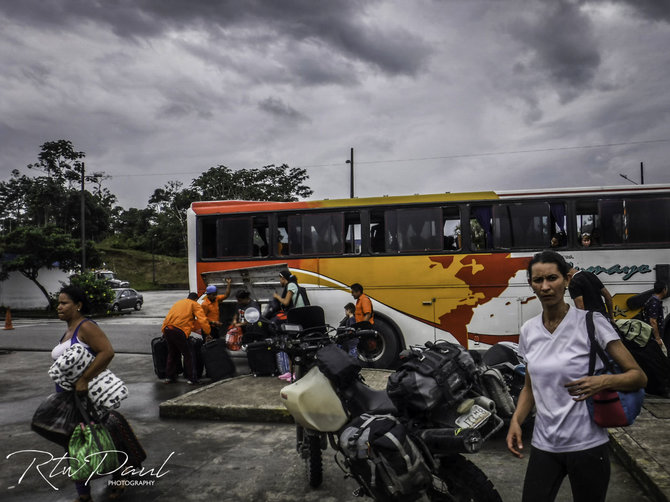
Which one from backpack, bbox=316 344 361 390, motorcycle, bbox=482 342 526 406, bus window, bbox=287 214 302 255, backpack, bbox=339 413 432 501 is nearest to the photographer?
backpack, bbox=339 413 432 501

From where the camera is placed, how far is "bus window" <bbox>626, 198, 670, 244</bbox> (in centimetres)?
895

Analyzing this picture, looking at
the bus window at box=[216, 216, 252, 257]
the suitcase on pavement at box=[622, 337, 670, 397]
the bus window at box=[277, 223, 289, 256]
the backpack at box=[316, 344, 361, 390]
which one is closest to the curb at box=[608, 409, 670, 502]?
the suitcase on pavement at box=[622, 337, 670, 397]

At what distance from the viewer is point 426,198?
9.78 metres

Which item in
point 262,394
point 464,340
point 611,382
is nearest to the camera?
point 611,382

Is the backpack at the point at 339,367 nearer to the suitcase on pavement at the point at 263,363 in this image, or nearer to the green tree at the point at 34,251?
the suitcase on pavement at the point at 263,363

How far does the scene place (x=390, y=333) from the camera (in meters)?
9.65

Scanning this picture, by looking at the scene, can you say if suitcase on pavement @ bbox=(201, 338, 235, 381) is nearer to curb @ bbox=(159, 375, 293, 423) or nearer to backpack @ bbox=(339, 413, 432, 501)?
curb @ bbox=(159, 375, 293, 423)

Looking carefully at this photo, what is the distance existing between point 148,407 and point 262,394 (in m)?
1.60

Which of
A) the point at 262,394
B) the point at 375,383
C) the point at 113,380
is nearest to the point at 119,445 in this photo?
the point at 113,380

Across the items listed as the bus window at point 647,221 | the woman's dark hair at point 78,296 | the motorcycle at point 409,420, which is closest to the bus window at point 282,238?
the bus window at point 647,221

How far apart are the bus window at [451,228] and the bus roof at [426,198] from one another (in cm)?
22

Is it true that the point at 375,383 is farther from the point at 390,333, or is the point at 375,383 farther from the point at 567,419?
the point at 567,419

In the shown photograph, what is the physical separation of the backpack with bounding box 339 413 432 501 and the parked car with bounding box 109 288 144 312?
27.8m

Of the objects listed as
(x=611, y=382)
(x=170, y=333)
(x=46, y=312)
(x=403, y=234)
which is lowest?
(x=46, y=312)
